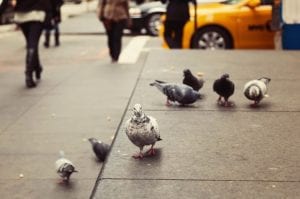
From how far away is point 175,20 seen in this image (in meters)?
12.2

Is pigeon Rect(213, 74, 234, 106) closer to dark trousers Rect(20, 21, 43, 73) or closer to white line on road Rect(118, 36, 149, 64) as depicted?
dark trousers Rect(20, 21, 43, 73)

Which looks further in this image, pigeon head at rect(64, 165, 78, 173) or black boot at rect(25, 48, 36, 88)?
black boot at rect(25, 48, 36, 88)

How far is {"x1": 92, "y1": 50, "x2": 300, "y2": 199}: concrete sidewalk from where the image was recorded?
3557mm

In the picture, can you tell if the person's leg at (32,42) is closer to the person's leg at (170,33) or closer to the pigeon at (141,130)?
the person's leg at (170,33)

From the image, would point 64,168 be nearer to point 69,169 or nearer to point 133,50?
point 69,169

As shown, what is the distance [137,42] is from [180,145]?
48.6 feet

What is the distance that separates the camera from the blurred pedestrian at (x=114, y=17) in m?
12.7

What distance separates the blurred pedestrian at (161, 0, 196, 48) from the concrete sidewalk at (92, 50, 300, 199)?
520cm

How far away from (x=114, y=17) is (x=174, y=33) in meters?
1.19

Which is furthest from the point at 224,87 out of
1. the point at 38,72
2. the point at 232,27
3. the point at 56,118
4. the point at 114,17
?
the point at 232,27

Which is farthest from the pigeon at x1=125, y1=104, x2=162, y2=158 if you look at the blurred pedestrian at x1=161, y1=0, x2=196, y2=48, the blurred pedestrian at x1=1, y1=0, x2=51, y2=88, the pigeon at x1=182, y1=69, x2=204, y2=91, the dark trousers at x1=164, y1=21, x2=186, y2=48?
the dark trousers at x1=164, y1=21, x2=186, y2=48

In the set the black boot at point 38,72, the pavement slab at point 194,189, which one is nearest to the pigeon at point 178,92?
the pavement slab at point 194,189

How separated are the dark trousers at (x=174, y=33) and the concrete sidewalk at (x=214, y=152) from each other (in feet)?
17.6

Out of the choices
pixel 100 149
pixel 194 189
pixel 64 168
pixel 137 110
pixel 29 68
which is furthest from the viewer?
pixel 29 68
